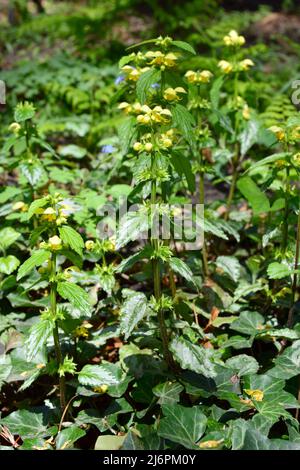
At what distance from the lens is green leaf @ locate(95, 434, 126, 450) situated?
193 cm

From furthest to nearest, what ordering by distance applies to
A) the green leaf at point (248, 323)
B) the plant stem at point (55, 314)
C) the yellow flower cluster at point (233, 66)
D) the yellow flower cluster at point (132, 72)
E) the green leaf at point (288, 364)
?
the yellow flower cluster at point (233, 66), the green leaf at point (248, 323), the yellow flower cluster at point (132, 72), the green leaf at point (288, 364), the plant stem at point (55, 314)

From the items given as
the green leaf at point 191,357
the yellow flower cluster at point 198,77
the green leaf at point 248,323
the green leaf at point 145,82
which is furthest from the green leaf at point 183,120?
the green leaf at point 248,323

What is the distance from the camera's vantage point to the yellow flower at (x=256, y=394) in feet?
6.84

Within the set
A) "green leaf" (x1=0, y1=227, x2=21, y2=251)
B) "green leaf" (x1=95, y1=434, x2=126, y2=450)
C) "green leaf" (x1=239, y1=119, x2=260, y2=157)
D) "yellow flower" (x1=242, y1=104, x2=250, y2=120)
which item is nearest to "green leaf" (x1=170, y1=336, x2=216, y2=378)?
"green leaf" (x1=95, y1=434, x2=126, y2=450)

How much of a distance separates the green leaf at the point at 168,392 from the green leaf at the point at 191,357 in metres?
0.11

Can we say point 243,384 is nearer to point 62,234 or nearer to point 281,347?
point 281,347

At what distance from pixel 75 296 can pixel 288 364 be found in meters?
0.96

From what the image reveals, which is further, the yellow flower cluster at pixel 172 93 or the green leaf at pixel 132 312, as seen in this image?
the yellow flower cluster at pixel 172 93

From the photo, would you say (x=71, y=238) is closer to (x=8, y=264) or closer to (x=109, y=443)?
(x=109, y=443)

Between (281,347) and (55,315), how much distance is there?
3.43 feet

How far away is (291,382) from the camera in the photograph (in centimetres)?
230

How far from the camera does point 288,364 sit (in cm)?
224

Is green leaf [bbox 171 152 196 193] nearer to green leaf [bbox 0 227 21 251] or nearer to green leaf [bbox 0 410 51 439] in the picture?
green leaf [bbox 0 227 21 251]

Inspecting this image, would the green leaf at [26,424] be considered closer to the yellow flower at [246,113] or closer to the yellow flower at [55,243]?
the yellow flower at [55,243]
